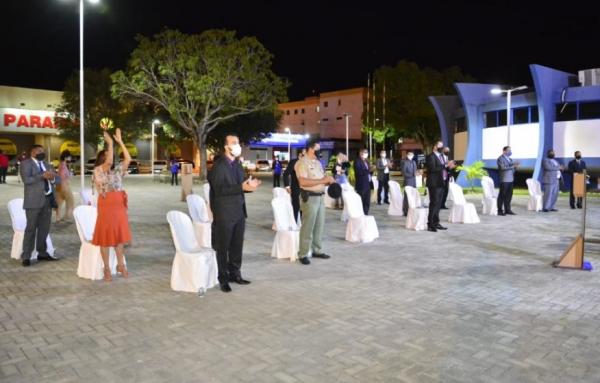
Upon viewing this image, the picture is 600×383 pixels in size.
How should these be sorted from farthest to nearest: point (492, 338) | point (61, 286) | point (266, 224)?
point (266, 224) → point (61, 286) → point (492, 338)

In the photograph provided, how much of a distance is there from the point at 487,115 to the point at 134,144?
4025cm

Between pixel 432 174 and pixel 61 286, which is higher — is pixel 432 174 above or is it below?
above

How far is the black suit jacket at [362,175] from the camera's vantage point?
13.9m

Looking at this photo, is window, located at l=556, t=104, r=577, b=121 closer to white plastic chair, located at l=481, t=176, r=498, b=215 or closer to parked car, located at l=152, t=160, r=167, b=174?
white plastic chair, located at l=481, t=176, r=498, b=215

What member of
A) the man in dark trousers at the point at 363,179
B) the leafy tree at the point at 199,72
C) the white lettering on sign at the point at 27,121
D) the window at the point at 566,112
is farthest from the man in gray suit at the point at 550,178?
the white lettering on sign at the point at 27,121

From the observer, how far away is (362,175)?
14.0m

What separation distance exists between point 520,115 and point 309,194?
25.1 metres

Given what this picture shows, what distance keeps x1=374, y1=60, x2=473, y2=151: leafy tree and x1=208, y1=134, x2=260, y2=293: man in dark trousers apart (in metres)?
47.5

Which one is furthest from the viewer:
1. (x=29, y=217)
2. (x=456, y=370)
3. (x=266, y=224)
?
(x=266, y=224)

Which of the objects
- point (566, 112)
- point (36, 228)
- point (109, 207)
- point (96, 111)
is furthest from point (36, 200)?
point (96, 111)

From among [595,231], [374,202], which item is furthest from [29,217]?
[374,202]

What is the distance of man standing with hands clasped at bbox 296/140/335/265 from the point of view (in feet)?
27.3

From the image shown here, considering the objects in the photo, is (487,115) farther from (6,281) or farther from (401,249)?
(6,281)

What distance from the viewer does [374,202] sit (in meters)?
19.7
